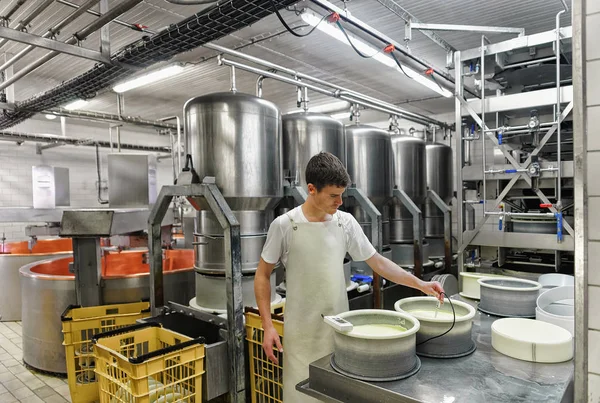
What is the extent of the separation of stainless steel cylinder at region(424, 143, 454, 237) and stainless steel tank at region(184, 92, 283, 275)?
3.53m

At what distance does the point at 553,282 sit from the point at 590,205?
5.26ft

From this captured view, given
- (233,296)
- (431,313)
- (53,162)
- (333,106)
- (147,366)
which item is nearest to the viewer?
(431,313)

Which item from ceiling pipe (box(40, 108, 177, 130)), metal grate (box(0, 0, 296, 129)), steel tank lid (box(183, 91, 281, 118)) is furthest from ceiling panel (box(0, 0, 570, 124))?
steel tank lid (box(183, 91, 281, 118))

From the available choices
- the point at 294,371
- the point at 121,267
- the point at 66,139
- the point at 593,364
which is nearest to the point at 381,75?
the point at 121,267

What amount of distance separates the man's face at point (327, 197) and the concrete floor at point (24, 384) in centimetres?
281

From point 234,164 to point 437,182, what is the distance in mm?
4141

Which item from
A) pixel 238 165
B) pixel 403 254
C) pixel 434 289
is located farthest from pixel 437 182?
pixel 434 289

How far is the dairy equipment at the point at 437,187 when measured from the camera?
18.8 ft

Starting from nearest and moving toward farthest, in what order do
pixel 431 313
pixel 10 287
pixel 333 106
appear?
pixel 431 313 → pixel 10 287 → pixel 333 106

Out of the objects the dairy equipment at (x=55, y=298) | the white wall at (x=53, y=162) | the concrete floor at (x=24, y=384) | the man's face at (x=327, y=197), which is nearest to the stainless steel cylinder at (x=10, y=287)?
the concrete floor at (x=24, y=384)

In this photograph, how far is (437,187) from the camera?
5949 mm

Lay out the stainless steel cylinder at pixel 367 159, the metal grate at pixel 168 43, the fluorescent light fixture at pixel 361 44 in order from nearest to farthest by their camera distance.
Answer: the metal grate at pixel 168 43, the fluorescent light fixture at pixel 361 44, the stainless steel cylinder at pixel 367 159

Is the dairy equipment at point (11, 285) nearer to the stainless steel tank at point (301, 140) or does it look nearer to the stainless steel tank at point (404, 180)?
the stainless steel tank at point (301, 140)

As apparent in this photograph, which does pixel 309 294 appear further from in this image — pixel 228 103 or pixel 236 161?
pixel 228 103
